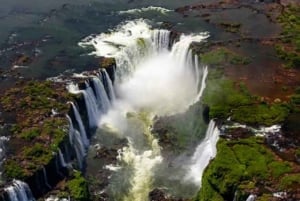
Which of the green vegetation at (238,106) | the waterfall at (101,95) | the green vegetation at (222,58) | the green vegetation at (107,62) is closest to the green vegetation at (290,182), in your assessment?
the green vegetation at (238,106)

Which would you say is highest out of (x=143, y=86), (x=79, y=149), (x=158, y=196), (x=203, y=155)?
(x=143, y=86)

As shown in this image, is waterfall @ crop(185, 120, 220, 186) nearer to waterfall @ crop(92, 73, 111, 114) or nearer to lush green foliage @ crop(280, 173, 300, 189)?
lush green foliage @ crop(280, 173, 300, 189)

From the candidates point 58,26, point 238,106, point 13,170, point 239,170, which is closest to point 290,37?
point 238,106

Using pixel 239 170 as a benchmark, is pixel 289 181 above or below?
below

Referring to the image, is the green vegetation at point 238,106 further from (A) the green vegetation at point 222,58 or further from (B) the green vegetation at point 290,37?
(B) the green vegetation at point 290,37

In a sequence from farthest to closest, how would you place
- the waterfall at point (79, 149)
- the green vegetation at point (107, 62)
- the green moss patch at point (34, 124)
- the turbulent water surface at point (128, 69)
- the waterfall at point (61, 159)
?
1. the green vegetation at point (107, 62)
2. the waterfall at point (79, 149)
3. the turbulent water surface at point (128, 69)
4. the waterfall at point (61, 159)
5. the green moss patch at point (34, 124)

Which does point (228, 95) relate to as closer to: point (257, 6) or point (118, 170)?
point (118, 170)

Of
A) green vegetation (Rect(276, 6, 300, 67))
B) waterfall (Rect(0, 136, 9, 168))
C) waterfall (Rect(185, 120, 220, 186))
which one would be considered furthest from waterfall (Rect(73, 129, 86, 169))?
green vegetation (Rect(276, 6, 300, 67))

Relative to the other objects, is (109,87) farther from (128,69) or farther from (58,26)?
(58,26)
